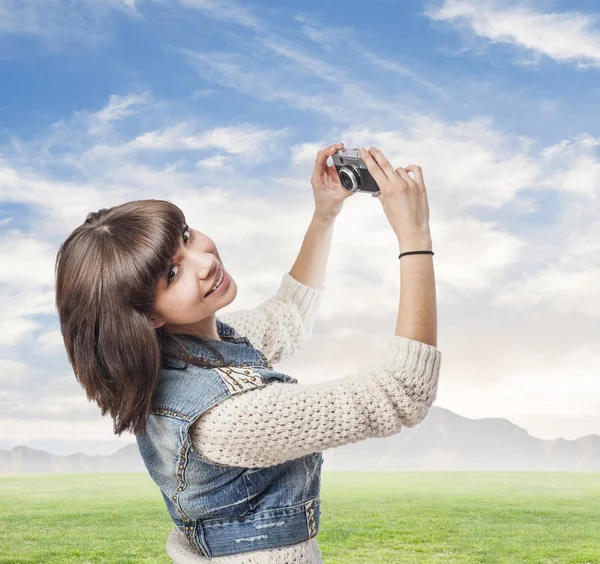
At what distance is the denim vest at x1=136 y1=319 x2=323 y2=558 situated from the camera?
1.07m

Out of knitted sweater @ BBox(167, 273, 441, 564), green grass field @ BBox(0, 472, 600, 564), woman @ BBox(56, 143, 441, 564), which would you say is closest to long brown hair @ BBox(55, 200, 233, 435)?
woman @ BBox(56, 143, 441, 564)

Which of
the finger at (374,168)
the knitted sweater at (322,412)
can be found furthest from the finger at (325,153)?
the knitted sweater at (322,412)

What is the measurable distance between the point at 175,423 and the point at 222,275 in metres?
0.23

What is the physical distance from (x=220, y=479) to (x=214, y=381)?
0.49 feet

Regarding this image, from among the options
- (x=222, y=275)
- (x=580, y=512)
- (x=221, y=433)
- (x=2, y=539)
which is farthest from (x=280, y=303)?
(x=580, y=512)

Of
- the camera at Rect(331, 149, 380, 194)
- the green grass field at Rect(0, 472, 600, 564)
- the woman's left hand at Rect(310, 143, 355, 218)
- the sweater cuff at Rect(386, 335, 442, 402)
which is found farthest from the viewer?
the green grass field at Rect(0, 472, 600, 564)

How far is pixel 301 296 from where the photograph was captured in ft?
4.87

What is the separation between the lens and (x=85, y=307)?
1050 millimetres

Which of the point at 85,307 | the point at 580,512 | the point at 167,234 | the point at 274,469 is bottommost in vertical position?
the point at 580,512

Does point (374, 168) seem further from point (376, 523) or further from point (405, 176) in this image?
point (376, 523)

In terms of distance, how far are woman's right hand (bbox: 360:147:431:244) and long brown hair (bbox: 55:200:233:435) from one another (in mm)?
308

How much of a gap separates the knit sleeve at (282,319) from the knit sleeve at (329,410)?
0.39 metres

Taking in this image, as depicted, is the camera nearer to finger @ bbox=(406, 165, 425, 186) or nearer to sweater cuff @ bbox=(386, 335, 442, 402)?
finger @ bbox=(406, 165, 425, 186)

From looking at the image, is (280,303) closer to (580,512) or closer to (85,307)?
(85,307)
